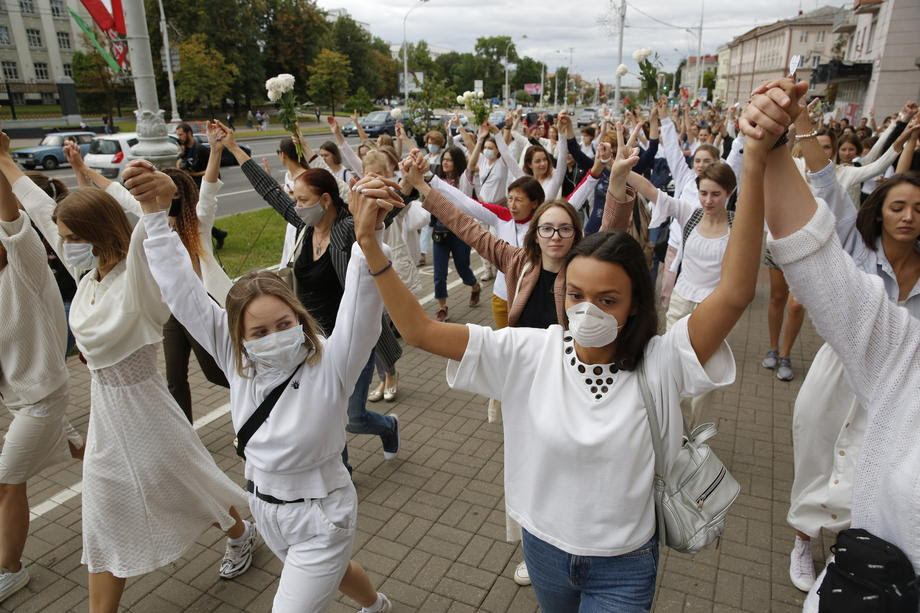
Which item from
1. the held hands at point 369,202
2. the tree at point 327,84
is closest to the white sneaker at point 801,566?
the held hands at point 369,202

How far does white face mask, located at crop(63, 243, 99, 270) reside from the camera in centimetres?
301

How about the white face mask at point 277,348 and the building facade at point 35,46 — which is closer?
the white face mask at point 277,348

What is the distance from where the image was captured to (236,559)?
11.9ft

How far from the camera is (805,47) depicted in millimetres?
71062

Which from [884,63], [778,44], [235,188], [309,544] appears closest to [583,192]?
[309,544]

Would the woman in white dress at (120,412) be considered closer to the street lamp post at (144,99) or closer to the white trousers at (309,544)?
the white trousers at (309,544)

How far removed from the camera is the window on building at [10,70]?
54494 mm

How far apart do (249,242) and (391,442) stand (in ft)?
29.2

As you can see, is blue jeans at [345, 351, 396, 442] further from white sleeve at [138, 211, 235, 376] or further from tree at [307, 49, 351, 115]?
tree at [307, 49, 351, 115]

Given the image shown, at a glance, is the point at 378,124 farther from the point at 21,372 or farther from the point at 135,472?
the point at 135,472

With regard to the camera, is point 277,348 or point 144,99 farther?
point 144,99

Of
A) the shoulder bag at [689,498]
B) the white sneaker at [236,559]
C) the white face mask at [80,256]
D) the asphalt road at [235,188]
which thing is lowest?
the asphalt road at [235,188]

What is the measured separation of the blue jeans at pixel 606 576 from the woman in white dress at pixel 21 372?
3.01 meters

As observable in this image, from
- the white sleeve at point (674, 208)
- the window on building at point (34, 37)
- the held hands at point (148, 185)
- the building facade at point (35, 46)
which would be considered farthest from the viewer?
the window on building at point (34, 37)
